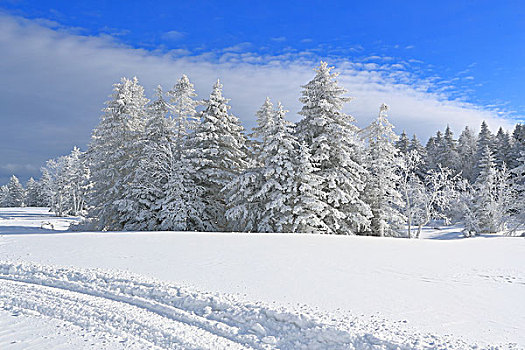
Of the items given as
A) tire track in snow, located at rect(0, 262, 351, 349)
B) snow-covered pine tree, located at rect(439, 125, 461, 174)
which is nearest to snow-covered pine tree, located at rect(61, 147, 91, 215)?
tire track in snow, located at rect(0, 262, 351, 349)

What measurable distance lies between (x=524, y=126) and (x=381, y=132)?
4242cm

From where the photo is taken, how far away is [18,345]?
4.80 meters

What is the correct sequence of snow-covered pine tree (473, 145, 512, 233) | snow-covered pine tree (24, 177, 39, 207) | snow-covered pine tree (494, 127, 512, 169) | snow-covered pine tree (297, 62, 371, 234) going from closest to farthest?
snow-covered pine tree (297, 62, 371, 234), snow-covered pine tree (473, 145, 512, 233), snow-covered pine tree (494, 127, 512, 169), snow-covered pine tree (24, 177, 39, 207)

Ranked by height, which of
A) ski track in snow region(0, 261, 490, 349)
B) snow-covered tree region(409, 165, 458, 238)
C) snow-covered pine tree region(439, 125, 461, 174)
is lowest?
ski track in snow region(0, 261, 490, 349)

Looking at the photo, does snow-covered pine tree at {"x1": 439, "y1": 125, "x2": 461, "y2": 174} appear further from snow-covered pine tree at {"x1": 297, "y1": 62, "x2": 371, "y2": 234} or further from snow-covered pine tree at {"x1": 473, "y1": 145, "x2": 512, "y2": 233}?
snow-covered pine tree at {"x1": 297, "y1": 62, "x2": 371, "y2": 234}

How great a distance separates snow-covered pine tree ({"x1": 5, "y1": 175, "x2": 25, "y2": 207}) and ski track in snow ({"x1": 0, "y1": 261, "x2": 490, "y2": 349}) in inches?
3005

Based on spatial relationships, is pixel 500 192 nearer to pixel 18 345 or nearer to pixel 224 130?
pixel 224 130

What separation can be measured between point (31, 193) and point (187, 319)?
266 ft

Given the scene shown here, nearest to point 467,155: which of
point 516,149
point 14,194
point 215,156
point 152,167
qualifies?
point 516,149

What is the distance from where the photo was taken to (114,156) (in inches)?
880

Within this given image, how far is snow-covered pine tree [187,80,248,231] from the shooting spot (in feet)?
64.3

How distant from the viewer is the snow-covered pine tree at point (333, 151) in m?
18.1

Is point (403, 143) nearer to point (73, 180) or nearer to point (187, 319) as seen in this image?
point (73, 180)

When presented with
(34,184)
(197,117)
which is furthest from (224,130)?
(34,184)
